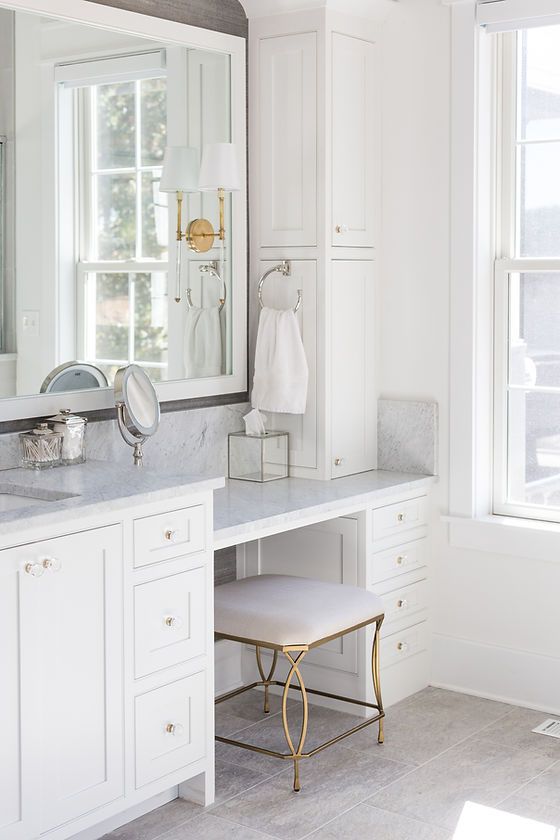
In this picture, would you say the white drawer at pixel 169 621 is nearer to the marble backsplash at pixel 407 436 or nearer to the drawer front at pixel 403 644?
the drawer front at pixel 403 644

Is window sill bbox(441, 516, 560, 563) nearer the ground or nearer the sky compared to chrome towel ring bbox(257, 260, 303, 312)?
nearer the ground

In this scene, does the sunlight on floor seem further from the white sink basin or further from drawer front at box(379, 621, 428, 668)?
the white sink basin

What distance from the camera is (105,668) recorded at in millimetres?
2561

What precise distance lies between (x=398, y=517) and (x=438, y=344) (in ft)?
1.99

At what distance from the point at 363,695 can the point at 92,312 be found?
1.47 metres

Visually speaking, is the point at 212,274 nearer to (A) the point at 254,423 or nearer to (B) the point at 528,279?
(A) the point at 254,423

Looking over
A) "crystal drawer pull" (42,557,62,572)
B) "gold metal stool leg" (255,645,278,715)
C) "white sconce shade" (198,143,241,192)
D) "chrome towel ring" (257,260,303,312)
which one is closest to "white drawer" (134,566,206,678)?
"crystal drawer pull" (42,557,62,572)

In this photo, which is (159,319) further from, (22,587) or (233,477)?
(22,587)

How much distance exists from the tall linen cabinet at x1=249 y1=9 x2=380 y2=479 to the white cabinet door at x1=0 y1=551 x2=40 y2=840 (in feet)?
5.00

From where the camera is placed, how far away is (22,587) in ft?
7.66

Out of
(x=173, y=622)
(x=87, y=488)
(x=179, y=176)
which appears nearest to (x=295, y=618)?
(x=173, y=622)

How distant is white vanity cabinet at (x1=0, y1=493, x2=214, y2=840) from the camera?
235 centimetres

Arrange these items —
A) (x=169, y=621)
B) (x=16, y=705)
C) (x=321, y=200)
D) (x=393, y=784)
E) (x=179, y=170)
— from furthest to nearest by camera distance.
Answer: (x=321, y=200) → (x=179, y=170) → (x=393, y=784) → (x=169, y=621) → (x=16, y=705)

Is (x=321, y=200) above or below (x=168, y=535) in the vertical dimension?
above
